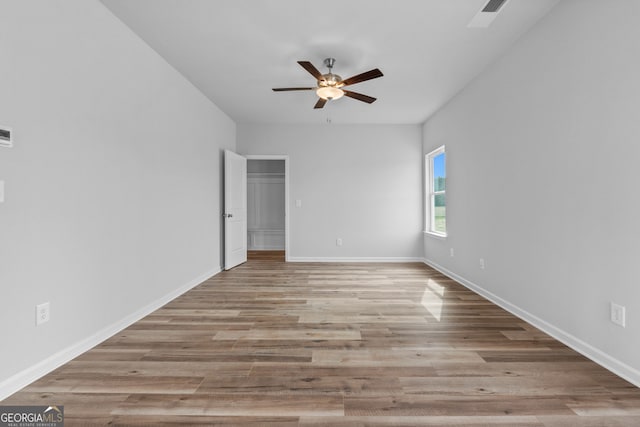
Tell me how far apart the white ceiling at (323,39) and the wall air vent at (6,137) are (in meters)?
1.30

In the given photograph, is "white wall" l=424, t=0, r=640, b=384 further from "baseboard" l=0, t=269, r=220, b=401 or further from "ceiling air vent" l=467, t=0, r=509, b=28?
"baseboard" l=0, t=269, r=220, b=401

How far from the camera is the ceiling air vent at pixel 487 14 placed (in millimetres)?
2287

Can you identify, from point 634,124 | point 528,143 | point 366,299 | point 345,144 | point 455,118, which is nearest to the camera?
point 634,124

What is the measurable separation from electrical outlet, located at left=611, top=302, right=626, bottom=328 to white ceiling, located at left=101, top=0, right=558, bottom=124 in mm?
2188

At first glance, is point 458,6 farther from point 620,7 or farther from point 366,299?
point 366,299

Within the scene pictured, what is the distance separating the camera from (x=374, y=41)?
284cm

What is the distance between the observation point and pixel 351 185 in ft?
18.7

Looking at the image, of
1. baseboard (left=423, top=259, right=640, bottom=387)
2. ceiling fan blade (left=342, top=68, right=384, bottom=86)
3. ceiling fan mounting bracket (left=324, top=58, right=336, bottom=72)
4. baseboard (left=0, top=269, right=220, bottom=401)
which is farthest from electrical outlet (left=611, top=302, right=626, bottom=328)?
baseboard (left=0, top=269, right=220, bottom=401)

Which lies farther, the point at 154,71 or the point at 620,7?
the point at 154,71

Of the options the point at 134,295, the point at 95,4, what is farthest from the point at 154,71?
the point at 134,295

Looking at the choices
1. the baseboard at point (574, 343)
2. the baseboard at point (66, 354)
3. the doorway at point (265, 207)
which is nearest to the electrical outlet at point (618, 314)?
the baseboard at point (574, 343)

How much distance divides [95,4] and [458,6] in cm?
270

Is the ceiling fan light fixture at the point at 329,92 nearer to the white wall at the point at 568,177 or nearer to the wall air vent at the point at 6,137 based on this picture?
the white wall at the point at 568,177

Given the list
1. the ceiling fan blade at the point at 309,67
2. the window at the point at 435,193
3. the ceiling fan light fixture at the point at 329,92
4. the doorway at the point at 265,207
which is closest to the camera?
the ceiling fan blade at the point at 309,67
